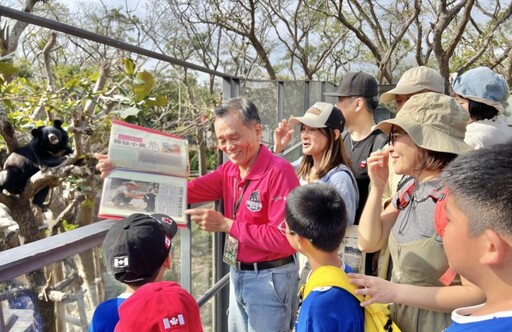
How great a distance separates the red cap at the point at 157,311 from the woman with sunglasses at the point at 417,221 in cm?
53

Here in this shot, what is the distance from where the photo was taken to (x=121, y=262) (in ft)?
3.82

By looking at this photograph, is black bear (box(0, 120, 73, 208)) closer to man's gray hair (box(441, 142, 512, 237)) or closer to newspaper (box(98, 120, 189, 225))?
newspaper (box(98, 120, 189, 225))

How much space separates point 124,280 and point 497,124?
1.98m

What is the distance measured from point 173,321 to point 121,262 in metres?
0.23

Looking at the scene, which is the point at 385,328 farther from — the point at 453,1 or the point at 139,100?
the point at 453,1

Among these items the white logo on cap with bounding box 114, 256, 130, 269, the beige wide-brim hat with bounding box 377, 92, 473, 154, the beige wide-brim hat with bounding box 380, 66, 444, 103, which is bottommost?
the white logo on cap with bounding box 114, 256, 130, 269

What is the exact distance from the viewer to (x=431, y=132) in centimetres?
150

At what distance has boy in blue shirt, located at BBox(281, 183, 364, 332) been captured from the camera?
4.24 ft

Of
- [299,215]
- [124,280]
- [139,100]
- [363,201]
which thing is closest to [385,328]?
[299,215]

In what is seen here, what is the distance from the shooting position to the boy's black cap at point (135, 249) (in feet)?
3.83

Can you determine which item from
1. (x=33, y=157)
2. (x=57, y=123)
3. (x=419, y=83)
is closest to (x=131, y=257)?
(x=419, y=83)

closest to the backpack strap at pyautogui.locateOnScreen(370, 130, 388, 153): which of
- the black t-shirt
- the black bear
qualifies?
the black t-shirt

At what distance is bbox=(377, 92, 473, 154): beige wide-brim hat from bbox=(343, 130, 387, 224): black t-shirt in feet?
2.79

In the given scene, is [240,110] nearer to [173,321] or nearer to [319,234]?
[319,234]
